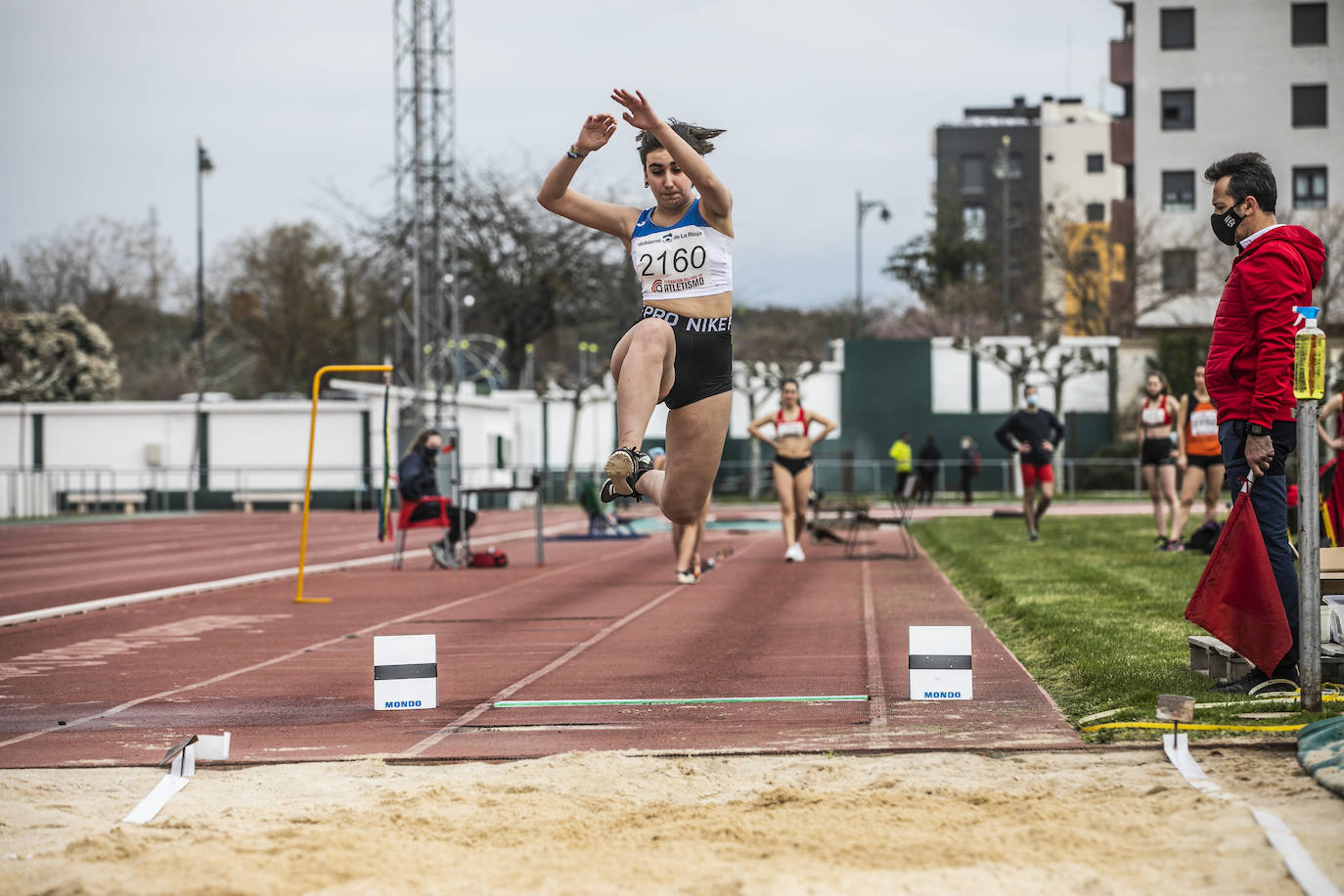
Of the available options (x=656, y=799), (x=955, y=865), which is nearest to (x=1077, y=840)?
(x=955, y=865)

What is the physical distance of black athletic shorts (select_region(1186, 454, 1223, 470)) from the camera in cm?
1500

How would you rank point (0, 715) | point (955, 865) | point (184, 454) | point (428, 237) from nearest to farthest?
point (955, 865) < point (0, 715) < point (428, 237) < point (184, 454)

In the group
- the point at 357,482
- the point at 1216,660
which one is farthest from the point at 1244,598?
the point at 357,482

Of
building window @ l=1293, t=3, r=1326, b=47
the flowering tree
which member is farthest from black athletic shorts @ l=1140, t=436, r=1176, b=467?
the flowering tree

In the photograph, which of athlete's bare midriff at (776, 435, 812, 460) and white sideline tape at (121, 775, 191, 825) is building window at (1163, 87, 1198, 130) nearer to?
athlete's bare midriff at (776, 435, 812, 460)

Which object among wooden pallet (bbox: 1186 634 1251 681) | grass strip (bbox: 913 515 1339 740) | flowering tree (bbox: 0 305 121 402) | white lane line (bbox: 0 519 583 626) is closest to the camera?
wooden pallet (bbox: 1186 634 1251 681)

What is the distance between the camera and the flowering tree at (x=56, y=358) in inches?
2018

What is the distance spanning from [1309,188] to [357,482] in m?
34.3

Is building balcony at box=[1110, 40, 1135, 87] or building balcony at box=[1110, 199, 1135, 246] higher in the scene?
building balcony at box=[1110, 40, 1135, 87]

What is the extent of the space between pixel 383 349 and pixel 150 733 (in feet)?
176

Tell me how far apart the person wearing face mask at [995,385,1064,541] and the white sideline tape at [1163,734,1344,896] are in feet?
44.8

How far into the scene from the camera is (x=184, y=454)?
4472cm

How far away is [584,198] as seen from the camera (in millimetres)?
6562

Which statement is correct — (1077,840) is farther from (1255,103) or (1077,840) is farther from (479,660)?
(1255,103)
